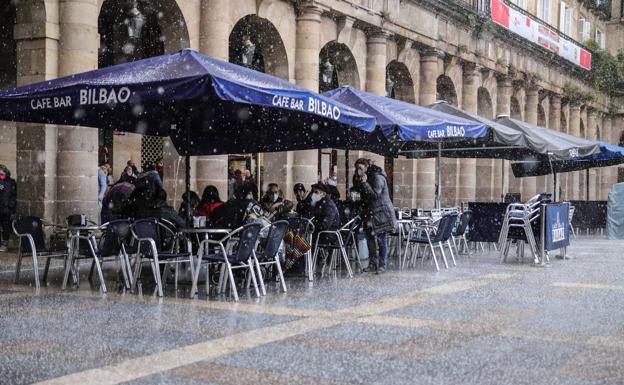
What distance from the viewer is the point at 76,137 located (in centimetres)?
1391

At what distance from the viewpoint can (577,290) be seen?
1071 cm

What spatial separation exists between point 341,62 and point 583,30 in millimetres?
27809

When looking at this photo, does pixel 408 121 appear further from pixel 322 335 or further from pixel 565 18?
pixel 565 18

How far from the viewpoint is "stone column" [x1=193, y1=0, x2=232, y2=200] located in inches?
672

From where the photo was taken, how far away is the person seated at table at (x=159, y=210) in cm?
1073

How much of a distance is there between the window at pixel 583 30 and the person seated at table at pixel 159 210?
39549 millimetres

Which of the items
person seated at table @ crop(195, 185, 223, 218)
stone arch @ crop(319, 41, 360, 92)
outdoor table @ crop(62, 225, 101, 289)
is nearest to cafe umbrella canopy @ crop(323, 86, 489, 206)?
person seated at table @ crop(195, 185, 223, 218)

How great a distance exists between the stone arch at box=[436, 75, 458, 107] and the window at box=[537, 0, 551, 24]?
1105 cm

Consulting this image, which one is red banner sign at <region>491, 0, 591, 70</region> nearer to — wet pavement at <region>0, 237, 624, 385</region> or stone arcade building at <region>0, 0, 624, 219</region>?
stone arcade building at <region>0, 0, 624, 219</region>

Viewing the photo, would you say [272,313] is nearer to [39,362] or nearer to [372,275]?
[39,362]

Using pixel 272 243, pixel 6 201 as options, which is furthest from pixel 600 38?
pixel 272 243

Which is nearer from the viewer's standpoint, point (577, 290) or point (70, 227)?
point (70, 227)

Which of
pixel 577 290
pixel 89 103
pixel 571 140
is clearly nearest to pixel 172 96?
pixel 89 103

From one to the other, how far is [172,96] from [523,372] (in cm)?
460
